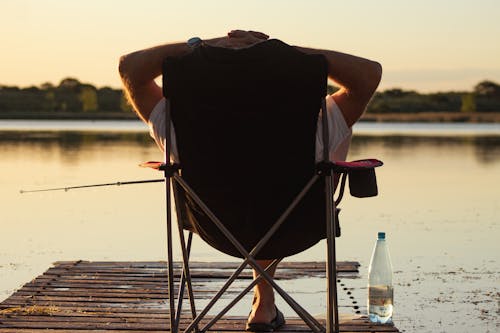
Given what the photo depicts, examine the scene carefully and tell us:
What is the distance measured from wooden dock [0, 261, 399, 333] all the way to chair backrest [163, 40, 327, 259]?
94 cm

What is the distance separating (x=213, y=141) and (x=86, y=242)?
532cm

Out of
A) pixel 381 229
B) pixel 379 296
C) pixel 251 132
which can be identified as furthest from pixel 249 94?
pixel 381 229

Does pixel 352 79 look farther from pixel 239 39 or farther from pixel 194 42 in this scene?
pixel 194 42

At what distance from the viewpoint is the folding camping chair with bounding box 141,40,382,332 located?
11.9 ft

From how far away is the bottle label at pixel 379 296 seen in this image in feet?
16.8

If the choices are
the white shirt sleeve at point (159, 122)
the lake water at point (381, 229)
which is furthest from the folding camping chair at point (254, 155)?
the lake water at point (381, 229)

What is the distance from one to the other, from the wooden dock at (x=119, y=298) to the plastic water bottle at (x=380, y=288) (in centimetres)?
11

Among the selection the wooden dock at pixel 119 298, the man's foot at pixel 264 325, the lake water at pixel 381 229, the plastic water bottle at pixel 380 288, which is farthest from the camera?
the lake water at pixel 381 229

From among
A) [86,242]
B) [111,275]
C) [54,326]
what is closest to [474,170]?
[86,242]

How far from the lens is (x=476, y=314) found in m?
5.48

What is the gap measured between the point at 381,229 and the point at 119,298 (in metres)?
4.65

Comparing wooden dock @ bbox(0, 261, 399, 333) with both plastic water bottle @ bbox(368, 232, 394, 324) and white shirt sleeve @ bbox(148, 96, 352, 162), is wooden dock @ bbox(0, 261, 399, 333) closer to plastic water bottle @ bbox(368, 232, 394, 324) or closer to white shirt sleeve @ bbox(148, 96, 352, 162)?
plastic water bottle @ bbox(368, 232, 394, 324)

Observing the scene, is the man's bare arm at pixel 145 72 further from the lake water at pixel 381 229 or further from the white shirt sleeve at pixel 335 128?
the lake water at pixel 381 229

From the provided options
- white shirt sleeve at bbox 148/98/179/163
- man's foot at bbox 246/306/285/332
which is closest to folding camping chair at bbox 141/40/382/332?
white shirt sleeve at bbox 148/98/179/163
